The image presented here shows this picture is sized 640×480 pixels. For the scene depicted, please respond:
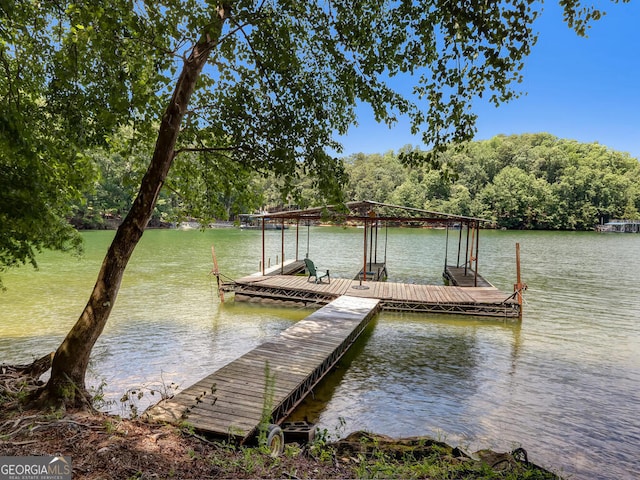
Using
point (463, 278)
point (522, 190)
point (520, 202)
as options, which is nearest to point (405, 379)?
point (463, 278)

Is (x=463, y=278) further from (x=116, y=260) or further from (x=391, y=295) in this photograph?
(x=116, y=260)

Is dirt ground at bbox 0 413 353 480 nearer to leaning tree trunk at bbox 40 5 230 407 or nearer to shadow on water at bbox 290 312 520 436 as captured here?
leaning tree trunk at bbox 40 5 230 407

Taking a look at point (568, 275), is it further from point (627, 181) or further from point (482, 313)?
point (627, 181)

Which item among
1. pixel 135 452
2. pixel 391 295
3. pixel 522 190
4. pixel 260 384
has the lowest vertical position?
pixel 391 295

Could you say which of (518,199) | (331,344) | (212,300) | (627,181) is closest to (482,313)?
(331,344)

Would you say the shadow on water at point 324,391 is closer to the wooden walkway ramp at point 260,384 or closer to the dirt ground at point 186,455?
the wooden walkway ramp at point 260,384

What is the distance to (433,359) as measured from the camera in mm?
10344

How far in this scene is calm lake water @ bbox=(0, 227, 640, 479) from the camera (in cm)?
692

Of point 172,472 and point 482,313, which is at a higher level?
point 172,472

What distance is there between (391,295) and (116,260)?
12146 mm

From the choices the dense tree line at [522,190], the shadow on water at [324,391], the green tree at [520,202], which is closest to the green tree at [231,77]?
the shadow on water at [324,391]

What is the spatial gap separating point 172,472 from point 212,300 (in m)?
13.3

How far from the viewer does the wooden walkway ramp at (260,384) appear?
542 centimetres

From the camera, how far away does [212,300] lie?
16578 mm
